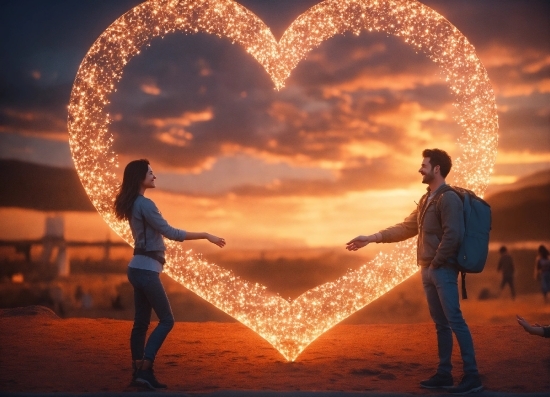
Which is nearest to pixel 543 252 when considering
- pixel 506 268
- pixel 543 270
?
pixel 543 270

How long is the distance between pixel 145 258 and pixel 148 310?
0.51 meters

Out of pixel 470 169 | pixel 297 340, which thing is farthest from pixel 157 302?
pixel 470 169

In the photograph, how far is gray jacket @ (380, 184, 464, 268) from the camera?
5.39 metres

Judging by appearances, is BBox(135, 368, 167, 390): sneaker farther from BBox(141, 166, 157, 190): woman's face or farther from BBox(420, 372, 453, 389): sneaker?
BBox(420, 372, 453, 389): sneaker

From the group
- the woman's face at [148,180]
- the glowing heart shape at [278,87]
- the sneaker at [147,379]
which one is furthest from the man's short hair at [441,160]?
the sneaker at [147,379]

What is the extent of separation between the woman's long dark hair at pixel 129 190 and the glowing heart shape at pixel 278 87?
0.87m

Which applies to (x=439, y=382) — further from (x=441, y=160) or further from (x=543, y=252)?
(x=543, y=252)

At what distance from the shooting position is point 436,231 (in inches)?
221

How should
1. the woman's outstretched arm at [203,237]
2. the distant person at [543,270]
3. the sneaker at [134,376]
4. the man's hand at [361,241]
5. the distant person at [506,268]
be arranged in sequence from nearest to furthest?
the woman's outstretched arm at [203,237] → the sneaker at [134,376] → the man's hand at [361,241] → the distant person at [543,270] → the distant person at [506,268]

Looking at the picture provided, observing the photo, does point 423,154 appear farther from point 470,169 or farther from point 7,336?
point 7,336

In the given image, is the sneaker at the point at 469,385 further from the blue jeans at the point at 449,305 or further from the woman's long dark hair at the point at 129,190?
the woman's long dark hair at the point at 129,190

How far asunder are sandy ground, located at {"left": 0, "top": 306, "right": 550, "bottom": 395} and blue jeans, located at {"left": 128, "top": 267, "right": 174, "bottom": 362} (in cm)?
36

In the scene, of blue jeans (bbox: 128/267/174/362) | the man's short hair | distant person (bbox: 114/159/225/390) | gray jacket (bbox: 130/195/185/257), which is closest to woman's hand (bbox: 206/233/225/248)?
distant person (bbox: 114/159/225/390)

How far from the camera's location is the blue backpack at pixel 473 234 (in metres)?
5.48
